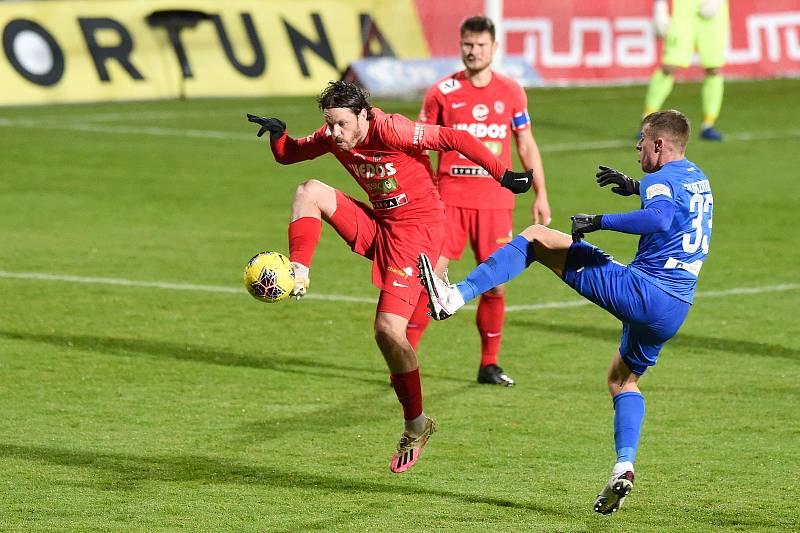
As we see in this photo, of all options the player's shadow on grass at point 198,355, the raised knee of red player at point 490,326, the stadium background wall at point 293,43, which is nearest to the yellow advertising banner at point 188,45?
the stadium background wall at point 293,43

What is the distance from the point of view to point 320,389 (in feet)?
30.3

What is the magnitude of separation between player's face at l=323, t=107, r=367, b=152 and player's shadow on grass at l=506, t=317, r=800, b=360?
3813 mm

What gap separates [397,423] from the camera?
8.48 meters

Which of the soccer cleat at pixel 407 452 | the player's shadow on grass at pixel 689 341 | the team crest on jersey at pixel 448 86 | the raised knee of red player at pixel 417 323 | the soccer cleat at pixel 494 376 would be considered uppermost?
the team crest on jersey at pixel 448 86

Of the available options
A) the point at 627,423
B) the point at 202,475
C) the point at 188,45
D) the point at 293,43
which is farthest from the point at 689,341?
the point at 293,43

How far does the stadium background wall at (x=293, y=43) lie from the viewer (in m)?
23.4

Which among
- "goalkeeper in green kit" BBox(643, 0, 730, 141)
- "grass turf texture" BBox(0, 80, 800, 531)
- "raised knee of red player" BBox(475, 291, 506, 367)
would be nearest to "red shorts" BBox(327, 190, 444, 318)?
"grass turf texture" BBox(0, 80, 800, 531)

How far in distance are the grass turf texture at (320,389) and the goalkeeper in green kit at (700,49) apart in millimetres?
3210

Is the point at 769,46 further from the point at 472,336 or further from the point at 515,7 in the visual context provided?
the point at 472,336

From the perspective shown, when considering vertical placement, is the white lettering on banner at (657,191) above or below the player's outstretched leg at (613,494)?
above

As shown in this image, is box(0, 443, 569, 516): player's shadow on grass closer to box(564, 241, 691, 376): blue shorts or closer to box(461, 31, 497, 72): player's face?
box(564, 241, 691, 376): blue shorts

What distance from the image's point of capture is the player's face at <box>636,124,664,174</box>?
6.74 metres

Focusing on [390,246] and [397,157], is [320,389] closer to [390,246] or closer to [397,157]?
[390,246]

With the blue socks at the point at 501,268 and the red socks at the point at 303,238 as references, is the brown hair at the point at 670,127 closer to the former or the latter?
the blue socks at the point at 501,268
